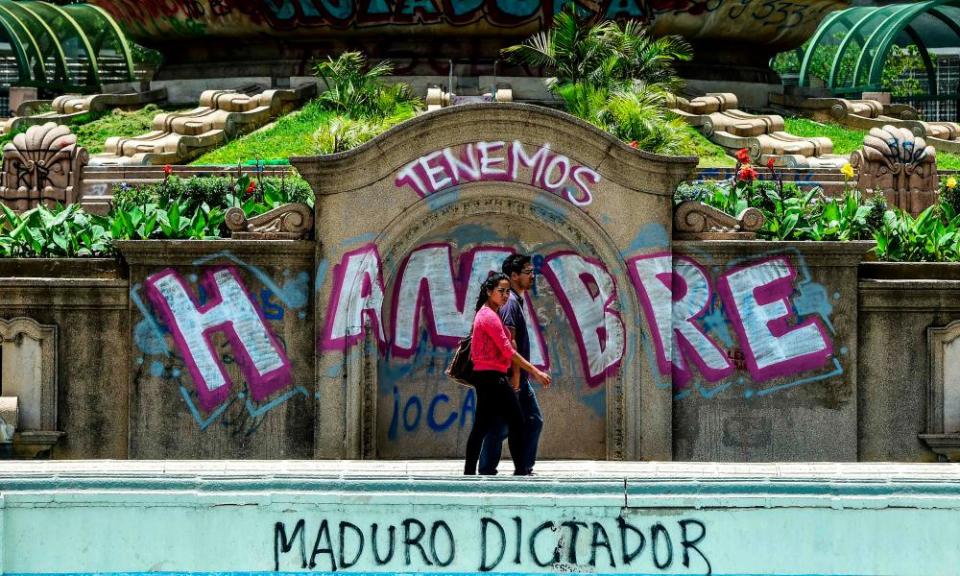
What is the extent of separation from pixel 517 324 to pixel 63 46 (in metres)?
31.9

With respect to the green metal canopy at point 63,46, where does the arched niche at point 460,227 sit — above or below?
below

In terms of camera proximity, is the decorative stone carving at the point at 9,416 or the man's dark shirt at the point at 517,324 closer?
the man's dark shirt at the point at 517,324

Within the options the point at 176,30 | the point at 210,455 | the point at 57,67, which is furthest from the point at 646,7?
the point at 210,455

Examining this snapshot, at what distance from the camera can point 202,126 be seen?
27797 millimetres

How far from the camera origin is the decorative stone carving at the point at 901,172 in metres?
22.2

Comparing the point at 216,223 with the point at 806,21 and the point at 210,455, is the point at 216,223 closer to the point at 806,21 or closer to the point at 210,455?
the point at 210,455

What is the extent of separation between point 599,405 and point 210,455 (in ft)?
11.6

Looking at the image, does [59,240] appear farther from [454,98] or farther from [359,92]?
[454,98]

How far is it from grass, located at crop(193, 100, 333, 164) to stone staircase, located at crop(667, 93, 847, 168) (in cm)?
593

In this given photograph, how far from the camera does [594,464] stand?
1321cm

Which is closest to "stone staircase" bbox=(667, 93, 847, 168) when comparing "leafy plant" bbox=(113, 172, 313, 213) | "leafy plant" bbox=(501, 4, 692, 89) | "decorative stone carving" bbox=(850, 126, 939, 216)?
"leafy plant" bbox=(501, 4, 692, 89)

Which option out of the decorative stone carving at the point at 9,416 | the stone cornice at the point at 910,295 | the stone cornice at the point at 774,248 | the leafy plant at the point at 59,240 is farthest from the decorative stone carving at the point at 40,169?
the stone cornice at the point at 910,295

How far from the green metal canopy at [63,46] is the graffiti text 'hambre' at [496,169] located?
2439cm

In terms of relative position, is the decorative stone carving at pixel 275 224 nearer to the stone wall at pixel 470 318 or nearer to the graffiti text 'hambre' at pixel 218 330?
the stone wall at pixel 470 318
